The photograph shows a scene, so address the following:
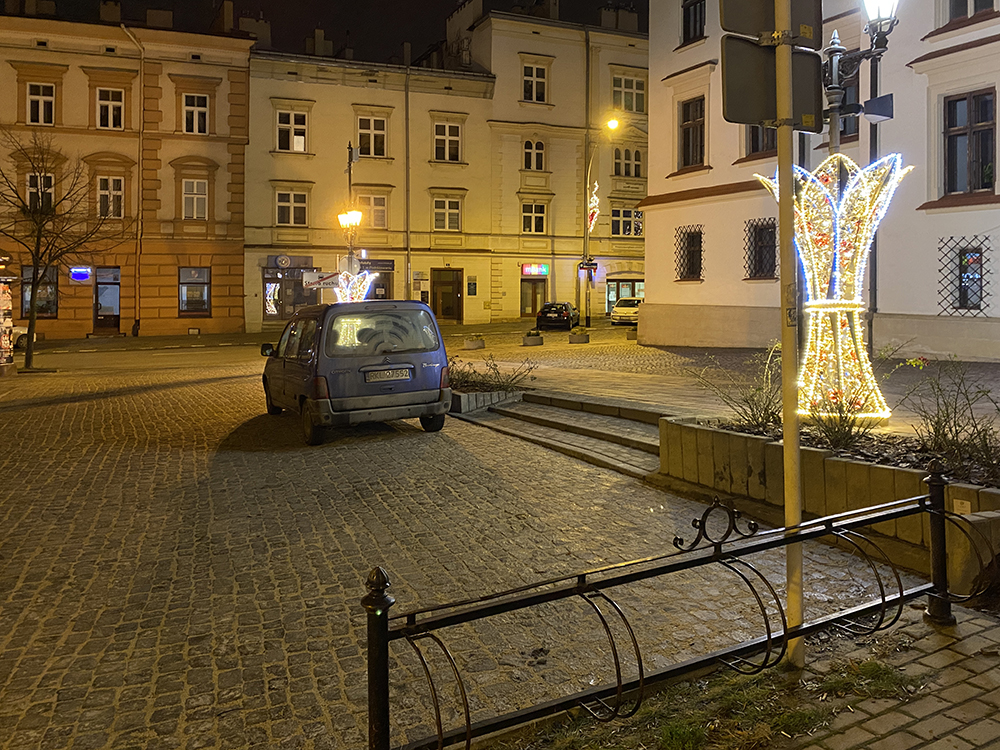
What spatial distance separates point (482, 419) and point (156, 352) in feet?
75.3

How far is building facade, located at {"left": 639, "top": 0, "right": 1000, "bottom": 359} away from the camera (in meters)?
18.3

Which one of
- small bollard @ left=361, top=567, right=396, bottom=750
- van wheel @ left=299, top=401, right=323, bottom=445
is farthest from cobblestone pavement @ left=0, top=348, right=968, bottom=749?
small bollard @ left=361, top=567, right=396, bottom=750

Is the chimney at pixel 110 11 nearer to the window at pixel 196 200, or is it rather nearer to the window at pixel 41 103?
the window at pixel 41 103

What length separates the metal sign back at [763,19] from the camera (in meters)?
3.97

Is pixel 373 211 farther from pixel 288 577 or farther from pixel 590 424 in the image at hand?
Result: pixel 288 577

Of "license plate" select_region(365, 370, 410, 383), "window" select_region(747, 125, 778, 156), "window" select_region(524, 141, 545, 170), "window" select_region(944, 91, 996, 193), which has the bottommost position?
"license plate" select_region(365, 370, 410, 383)

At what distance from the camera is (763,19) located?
13.2 ft

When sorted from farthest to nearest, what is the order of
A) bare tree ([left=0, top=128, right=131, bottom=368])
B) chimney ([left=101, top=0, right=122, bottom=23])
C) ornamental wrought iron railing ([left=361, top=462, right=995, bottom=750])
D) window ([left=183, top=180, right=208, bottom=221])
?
chimney ([left=101, top=0, right=122, bottom=23]) → window ([left=183, top=180, right=208, bottom=221]) → bare tree ([left=0, top=128, right=131, bottom=368]) → ornamental wrought iron railing ([left=361, top=462, right=995, bottom=750])

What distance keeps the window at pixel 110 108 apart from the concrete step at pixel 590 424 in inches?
1320

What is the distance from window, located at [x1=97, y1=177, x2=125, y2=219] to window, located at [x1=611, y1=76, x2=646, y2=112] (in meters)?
26.0

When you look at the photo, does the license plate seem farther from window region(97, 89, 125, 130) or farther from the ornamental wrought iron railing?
window region(97, 89, 125, 130)

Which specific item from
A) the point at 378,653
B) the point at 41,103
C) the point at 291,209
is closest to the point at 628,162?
the point at 291,209

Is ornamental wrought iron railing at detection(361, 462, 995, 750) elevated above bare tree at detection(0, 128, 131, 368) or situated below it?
below

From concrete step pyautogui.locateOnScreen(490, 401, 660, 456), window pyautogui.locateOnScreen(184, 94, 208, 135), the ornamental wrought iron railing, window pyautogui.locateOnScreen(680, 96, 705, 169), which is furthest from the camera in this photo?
window pyautogui.locateOnScreen(184, 94, 208, 135)
